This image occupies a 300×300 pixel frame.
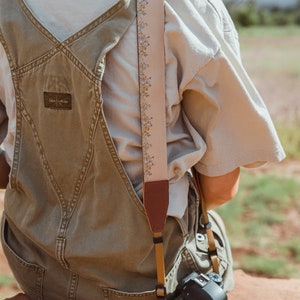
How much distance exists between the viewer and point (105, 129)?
6.09 ft

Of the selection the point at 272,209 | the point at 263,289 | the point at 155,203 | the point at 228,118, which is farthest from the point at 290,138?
the point at 155,203

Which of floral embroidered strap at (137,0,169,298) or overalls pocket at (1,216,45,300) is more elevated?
floral embroidered strap at (137,0,169,298)

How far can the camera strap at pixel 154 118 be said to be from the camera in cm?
181

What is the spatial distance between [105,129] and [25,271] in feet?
1.65

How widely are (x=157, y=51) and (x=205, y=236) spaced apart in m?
0.59

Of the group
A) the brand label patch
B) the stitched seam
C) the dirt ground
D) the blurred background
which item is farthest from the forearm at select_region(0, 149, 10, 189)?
the blurred background

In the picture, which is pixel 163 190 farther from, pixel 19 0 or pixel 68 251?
pixel 19 0

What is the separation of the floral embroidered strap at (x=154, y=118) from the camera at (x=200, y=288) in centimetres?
7

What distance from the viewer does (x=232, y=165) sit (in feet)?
6.48

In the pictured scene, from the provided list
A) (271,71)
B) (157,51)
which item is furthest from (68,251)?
(271,71)

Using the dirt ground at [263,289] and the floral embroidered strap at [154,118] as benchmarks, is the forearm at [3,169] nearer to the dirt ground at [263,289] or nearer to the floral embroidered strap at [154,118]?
the floral embroidered strap at [154,118]

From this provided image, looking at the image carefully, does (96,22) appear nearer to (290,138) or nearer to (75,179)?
(75,179)

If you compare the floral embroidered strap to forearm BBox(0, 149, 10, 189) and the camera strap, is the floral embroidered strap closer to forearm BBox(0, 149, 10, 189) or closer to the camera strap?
the camera strap

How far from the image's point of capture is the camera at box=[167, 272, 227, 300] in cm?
190
